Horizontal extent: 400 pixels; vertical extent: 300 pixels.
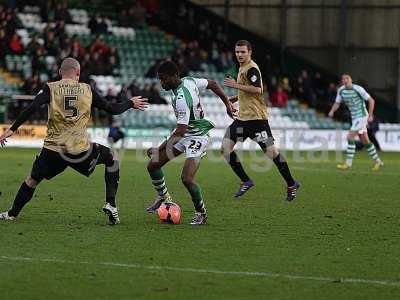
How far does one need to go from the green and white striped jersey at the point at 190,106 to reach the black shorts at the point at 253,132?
3405 millimetres

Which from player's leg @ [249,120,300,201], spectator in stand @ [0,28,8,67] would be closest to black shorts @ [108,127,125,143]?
spectator in stand @ [0,28,8,67]

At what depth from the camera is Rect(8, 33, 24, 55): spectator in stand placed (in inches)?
1345

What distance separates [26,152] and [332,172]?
9605 millimetres

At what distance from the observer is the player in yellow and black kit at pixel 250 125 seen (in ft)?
51.0

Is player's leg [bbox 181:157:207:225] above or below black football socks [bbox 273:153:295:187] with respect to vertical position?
above

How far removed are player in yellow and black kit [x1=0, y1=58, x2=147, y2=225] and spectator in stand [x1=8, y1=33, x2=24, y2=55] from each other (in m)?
22.6

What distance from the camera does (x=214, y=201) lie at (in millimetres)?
15531

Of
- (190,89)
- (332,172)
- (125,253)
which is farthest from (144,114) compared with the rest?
(125,253)

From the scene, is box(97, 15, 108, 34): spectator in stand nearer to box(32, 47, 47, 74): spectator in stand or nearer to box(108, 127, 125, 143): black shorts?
box(32, 47, 47, 74): spectator in stand

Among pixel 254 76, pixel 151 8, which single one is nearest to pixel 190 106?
pixel 254 76

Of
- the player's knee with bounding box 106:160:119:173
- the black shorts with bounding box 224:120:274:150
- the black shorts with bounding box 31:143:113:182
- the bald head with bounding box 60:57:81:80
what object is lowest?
the black shorts with bounding box 224:120:274:150

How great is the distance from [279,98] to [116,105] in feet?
85.5

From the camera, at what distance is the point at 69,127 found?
12.0 m

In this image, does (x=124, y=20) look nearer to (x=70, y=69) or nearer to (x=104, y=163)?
(x=104, y=163)
